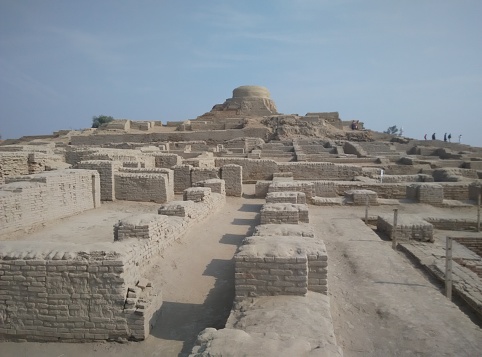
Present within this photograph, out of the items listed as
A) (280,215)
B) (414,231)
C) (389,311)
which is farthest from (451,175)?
(389,311)

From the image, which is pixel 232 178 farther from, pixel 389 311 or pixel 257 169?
pixel 389 311

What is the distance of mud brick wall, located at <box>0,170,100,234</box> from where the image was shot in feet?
24.0

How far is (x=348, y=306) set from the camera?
4117mm

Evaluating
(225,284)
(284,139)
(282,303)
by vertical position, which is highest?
(284,139)

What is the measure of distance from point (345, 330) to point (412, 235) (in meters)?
4.86

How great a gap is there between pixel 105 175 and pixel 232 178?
3.95 meters

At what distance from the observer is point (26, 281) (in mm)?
3918

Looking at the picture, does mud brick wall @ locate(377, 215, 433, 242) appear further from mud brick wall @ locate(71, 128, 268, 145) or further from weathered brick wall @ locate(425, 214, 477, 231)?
mud brick wall @ locate(71, 128, 268, 145)

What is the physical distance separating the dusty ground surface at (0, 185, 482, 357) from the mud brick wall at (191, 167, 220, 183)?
16.1 ft

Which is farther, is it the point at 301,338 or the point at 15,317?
the point at 15,317

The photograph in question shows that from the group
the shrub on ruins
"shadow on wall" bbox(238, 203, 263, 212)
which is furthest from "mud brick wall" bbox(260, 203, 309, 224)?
the shrub on ruins

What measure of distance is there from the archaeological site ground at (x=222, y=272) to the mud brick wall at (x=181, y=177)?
1169 mm

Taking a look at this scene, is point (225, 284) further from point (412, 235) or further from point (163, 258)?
point (412, 235)

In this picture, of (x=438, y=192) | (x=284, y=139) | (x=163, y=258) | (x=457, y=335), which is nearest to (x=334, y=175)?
(x=438, y=192)
